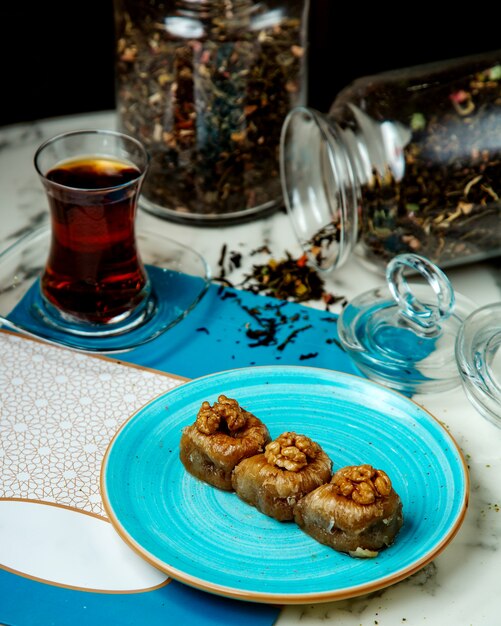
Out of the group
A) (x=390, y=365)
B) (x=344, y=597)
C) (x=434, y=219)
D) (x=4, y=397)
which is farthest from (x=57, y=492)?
(x=434, y=219)

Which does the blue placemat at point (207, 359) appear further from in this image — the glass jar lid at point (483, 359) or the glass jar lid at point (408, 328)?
the glass jar lid at point (483, 359)

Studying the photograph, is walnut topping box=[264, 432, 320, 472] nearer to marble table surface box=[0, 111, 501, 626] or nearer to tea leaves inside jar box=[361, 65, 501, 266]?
marble table surface box=[0, 111, 501, 626]

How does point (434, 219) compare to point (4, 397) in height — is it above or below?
above

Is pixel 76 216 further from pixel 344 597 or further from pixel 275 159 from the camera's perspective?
pixel 344 597

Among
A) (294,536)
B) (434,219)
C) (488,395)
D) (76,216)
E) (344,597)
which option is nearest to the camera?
(344,597)

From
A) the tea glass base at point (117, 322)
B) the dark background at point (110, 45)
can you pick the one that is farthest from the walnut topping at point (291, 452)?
the dark background at point (110, 45)

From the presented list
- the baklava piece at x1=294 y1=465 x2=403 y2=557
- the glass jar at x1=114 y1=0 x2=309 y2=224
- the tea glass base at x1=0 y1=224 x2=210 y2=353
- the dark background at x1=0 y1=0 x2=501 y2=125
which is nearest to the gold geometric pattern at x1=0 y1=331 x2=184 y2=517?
the tea glass base at x1=0 y1=224 x2=210 y2=353

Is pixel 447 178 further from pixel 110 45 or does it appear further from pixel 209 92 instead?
pixel 110 45

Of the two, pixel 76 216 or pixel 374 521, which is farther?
pixel 76 216
